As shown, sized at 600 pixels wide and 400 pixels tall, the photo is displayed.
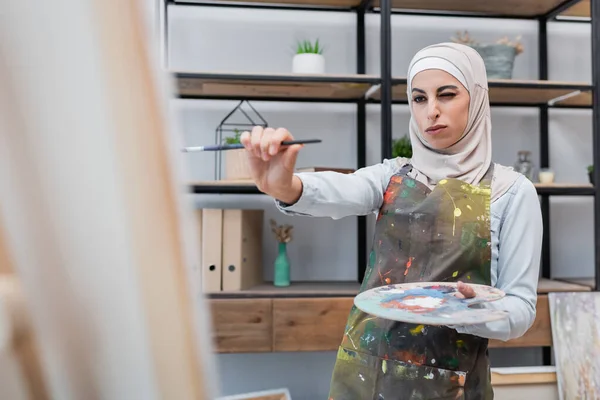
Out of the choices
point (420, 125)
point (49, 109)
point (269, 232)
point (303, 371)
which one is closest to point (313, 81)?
point (269, 232)

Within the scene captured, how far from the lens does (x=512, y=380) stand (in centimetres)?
180

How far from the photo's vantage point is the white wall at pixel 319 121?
2.18 m

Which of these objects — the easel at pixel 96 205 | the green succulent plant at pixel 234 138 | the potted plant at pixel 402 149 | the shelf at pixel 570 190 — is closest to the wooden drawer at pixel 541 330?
Result: the shelf at pixel 570 190

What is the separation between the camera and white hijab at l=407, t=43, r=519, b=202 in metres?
0.95

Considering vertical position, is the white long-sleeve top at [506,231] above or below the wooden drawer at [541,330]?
above

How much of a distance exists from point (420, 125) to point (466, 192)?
0.16 meters

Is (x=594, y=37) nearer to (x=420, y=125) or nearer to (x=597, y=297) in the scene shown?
(x=597, y=297)

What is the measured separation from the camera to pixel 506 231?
897 mm

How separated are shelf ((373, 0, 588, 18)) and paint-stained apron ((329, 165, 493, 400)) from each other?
1397mm

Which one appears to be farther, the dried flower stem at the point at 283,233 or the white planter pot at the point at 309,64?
the dried flower stem at the point at 283,233

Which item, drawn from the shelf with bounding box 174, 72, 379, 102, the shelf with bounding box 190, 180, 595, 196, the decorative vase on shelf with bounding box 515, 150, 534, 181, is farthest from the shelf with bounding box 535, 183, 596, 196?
the shelf with bounding box 174, 72, 379, 102

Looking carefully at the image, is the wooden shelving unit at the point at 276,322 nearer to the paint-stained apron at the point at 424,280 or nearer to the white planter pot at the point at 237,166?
the white planter pot at the point at 237,166

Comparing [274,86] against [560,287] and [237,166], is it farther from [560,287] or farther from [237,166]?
[560,287]

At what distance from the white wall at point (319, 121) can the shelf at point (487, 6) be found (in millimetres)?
52
